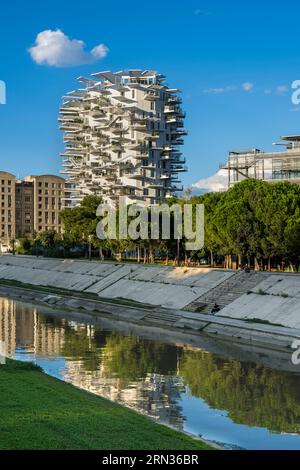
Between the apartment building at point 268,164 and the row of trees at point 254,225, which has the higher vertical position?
the apartment building at point 268,164

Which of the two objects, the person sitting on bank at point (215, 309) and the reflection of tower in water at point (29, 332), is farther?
the person sitting on bank at point (215, 309)

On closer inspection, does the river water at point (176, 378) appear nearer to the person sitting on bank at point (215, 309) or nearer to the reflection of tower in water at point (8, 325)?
the reflection of tower in water at point (8, 325)

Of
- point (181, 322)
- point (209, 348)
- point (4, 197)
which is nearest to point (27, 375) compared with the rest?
point (209, 348)

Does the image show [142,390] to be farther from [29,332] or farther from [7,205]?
[7,205]

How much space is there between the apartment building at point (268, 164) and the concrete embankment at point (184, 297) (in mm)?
28271

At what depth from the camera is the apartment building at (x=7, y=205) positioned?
19412cm

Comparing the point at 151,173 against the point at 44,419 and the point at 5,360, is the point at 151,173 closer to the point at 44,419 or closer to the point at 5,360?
the point at 5,360

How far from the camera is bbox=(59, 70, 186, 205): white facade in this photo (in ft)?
402

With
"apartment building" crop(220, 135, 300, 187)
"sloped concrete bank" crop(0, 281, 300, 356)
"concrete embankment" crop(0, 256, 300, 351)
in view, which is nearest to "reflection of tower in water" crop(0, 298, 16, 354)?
"sloped concrete bank" crop(0, 281, 300, 356)

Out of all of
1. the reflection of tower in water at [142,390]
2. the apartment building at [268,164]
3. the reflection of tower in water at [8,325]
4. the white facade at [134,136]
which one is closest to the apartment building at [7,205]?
the white facade at [134,136]

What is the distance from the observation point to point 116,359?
34.9 meters

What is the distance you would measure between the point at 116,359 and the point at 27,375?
10.0 metres

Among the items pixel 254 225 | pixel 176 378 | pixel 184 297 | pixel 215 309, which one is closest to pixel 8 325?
pixel 215 309

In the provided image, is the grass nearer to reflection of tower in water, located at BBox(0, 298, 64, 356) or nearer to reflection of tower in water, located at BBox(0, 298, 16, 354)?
reflection of tower in water, located at BBox(0, 298, 64, 356)
